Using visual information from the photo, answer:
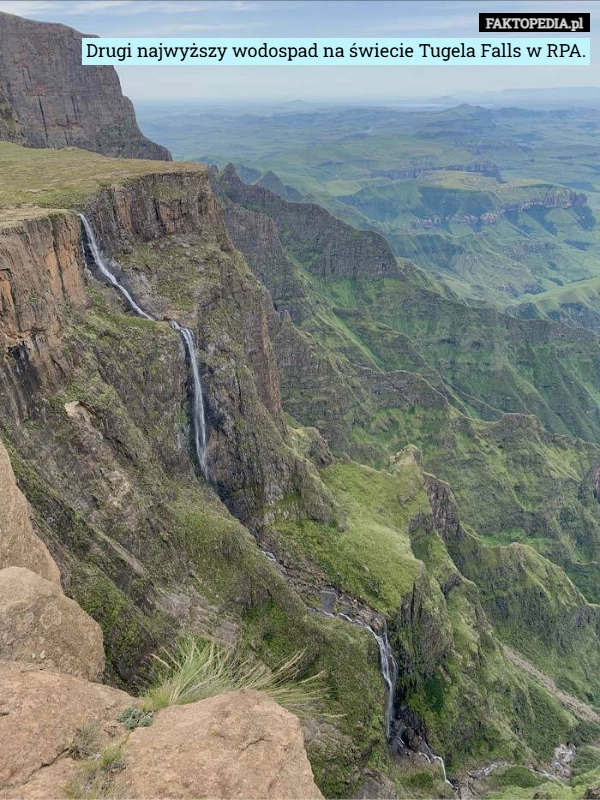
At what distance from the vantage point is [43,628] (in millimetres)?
17219

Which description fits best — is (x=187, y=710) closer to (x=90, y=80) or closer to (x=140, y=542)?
(x=140, y=542)

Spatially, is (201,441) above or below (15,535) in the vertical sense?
below

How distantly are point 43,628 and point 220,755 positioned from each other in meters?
6.78

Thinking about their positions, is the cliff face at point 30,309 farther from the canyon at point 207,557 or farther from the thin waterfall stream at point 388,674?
the thin waterfall stream at point 388,674

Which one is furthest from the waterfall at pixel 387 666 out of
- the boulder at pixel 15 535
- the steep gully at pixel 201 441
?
the boulder at pixel 15 535

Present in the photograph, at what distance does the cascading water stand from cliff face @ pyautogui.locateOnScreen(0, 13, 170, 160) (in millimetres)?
102164

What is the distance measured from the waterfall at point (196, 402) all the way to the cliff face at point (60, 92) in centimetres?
10814

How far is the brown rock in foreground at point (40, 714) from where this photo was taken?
1333cm

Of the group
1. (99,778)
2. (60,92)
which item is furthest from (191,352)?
(60,92)

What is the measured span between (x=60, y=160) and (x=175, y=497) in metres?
48.0

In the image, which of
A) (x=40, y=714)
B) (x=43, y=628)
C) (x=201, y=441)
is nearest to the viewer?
(x=40, y=714)

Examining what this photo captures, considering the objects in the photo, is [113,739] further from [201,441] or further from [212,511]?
[201,441]

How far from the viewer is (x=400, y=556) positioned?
56.3m

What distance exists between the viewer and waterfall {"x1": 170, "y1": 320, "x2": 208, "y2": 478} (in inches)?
1944
